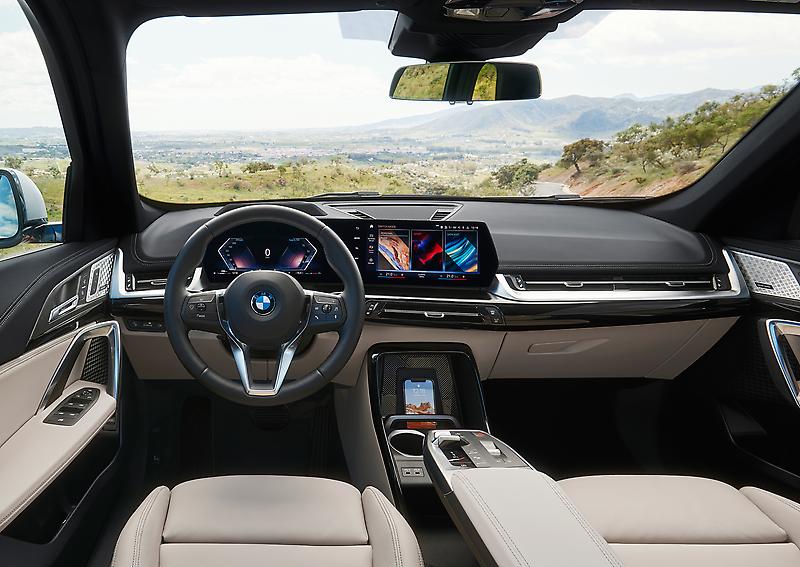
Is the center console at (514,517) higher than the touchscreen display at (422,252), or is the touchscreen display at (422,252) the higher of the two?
the touchscreen display at (422,252)

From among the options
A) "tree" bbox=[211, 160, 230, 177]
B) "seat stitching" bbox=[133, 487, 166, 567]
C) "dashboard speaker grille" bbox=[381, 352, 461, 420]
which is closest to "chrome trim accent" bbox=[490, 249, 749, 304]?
"dashboard speaker grille" bbox=[381, 352, 461, 420]

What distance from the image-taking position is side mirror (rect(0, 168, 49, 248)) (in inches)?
78.3

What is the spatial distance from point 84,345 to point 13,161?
2.09ft

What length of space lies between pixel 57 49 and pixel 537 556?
2196 millimetres

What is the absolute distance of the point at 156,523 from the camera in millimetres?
1524

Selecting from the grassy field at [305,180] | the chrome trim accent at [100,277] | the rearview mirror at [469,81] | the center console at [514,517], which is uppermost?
the rearview mirror at [469,81]

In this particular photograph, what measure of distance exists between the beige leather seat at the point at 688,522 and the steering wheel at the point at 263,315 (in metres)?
0.80

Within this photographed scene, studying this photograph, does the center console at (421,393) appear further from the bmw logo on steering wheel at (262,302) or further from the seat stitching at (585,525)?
the seat stitching at (585,525)

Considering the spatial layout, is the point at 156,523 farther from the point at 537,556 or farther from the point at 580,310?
the point at 580,310

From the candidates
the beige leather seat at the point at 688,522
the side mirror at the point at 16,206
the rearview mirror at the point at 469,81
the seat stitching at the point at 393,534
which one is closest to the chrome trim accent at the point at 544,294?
the side mirror at the point at 16,206

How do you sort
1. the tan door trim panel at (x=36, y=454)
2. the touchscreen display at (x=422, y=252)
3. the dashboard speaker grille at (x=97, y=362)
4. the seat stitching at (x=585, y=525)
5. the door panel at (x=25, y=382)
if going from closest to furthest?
the seat stitching at (x=585, y=525) → the tan door trim panel at (x=36, y=454) → the door panel at (x=25, y=382) → the dashboard speaker grille at (x=97, y=362) → the touchscreen display at (x=422, y=252)

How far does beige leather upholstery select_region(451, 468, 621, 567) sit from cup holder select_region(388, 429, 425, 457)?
0.83m

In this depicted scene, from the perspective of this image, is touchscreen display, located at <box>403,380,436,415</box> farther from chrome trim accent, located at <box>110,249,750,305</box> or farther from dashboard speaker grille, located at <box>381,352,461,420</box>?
chrome trim accent, located at <box>110,249,750,305</box>

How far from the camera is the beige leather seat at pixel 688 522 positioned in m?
1.50
